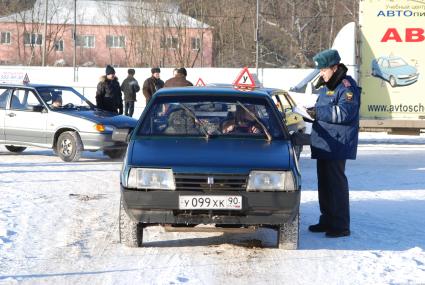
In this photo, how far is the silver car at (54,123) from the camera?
16320 mm

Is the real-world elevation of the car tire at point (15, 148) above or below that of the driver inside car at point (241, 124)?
below

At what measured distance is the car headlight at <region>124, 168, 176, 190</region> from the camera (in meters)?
7.71

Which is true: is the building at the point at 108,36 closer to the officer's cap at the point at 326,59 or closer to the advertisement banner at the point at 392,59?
the advertisement banner at the point at 392,59

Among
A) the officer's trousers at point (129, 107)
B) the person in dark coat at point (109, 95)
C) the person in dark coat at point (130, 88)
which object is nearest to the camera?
the person in dark coat at point (109, 95)

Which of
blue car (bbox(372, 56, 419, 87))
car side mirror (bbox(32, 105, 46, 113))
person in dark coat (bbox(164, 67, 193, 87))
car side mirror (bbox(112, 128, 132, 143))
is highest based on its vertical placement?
blue car (bbox(372, 56, 419, 87))

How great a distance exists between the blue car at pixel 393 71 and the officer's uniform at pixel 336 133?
492 inches

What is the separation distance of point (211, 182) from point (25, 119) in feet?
32.3

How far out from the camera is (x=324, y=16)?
6084 cm

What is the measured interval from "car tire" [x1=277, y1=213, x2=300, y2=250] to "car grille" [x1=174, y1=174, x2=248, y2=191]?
0.61 metres

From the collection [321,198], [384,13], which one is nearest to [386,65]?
[384,13]

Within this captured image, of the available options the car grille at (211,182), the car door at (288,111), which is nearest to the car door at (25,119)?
the car door at (288,111)

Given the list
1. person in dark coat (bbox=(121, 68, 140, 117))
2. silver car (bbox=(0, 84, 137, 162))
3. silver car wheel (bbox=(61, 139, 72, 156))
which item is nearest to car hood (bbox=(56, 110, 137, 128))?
silver car (bbox=(0, 84, 137, 162))

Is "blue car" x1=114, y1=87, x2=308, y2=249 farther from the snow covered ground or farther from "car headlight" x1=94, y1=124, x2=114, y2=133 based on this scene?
"car headlight" x1=94, y1=124, x2=114, y2=133

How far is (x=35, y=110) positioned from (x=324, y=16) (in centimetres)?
4621
